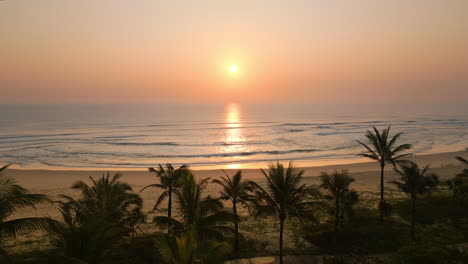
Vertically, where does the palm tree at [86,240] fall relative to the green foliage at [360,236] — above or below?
above

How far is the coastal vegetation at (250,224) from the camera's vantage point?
801cm

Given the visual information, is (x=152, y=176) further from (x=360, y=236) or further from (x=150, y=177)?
(x=360, y=236)

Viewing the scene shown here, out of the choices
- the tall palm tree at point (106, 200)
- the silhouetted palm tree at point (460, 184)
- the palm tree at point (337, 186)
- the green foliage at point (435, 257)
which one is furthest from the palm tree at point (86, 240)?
the silhouetted palm tree at point (460, 184)

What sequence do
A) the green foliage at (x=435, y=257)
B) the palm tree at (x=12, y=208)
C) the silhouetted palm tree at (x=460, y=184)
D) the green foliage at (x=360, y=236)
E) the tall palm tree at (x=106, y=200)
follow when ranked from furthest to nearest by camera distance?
the silhouetted palm tree at (x=460, y=184), the green foliage at (x=360, y=236), the tall palm tree at (x=106, y=200), the green foliage at (x=435, y=257), the palm tree at (x=12, y=208)

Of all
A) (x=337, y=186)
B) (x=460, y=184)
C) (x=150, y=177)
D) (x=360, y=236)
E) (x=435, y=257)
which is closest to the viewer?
(x=435, y=257)

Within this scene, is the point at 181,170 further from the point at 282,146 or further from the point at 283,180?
the point at 282,146

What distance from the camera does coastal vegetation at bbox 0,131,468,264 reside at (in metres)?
8.01

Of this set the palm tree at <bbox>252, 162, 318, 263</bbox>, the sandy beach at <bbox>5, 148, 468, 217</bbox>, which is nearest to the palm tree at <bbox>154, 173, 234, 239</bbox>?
the palm tree at <bbox>252, 162, 318, 263</bbox>

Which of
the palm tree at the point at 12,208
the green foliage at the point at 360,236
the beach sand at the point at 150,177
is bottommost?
the green foliage at the point at 360,236

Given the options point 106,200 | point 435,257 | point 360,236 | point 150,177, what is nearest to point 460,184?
point 360,236

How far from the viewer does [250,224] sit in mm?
20891

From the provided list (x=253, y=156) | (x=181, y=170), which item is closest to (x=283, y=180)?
(x=181, y=170)

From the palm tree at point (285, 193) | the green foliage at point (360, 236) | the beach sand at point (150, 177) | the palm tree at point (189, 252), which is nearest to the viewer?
the palm tree at point (189, 252)

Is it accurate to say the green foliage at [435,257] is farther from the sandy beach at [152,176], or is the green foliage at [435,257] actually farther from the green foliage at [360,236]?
the sandy beach at [152,176]
